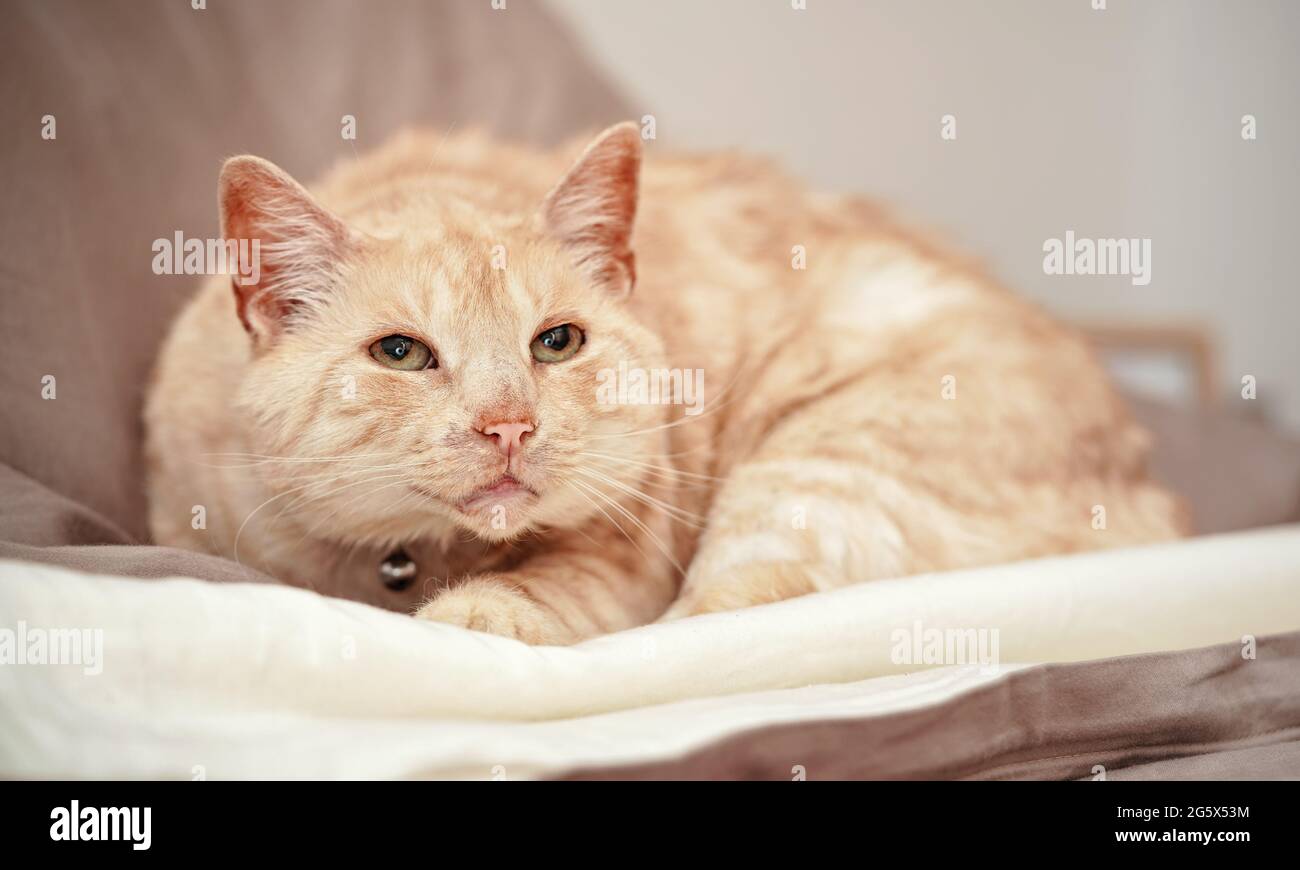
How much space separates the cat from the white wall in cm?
181

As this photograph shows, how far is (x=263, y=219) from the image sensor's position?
4.77 ft

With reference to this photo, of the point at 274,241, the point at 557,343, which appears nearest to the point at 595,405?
the point at 557,343

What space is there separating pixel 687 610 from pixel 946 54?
130 inches

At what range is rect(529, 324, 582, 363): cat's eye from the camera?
1.56 m

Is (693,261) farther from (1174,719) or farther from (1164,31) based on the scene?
(1164,31)

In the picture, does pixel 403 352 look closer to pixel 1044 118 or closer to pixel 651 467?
pixel 651 467

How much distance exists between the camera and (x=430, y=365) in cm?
147

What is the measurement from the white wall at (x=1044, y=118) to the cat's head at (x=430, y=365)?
232 centimetres

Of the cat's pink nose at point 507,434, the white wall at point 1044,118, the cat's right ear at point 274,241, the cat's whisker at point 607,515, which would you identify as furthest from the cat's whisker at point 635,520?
the white wall at point 1044,118

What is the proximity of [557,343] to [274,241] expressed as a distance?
16.7 inches

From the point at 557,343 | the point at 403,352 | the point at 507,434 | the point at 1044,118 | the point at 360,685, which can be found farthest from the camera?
the point at 1044,118

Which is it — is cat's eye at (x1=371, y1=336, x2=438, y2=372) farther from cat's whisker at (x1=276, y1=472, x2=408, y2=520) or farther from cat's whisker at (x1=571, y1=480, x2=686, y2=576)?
cat's whisker at (x1=571, y1=480, x2=686, y2=576)

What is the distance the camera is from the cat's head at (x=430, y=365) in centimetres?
141

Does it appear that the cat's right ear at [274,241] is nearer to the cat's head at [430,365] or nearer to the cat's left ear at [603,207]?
the cat's head at [430,365]
